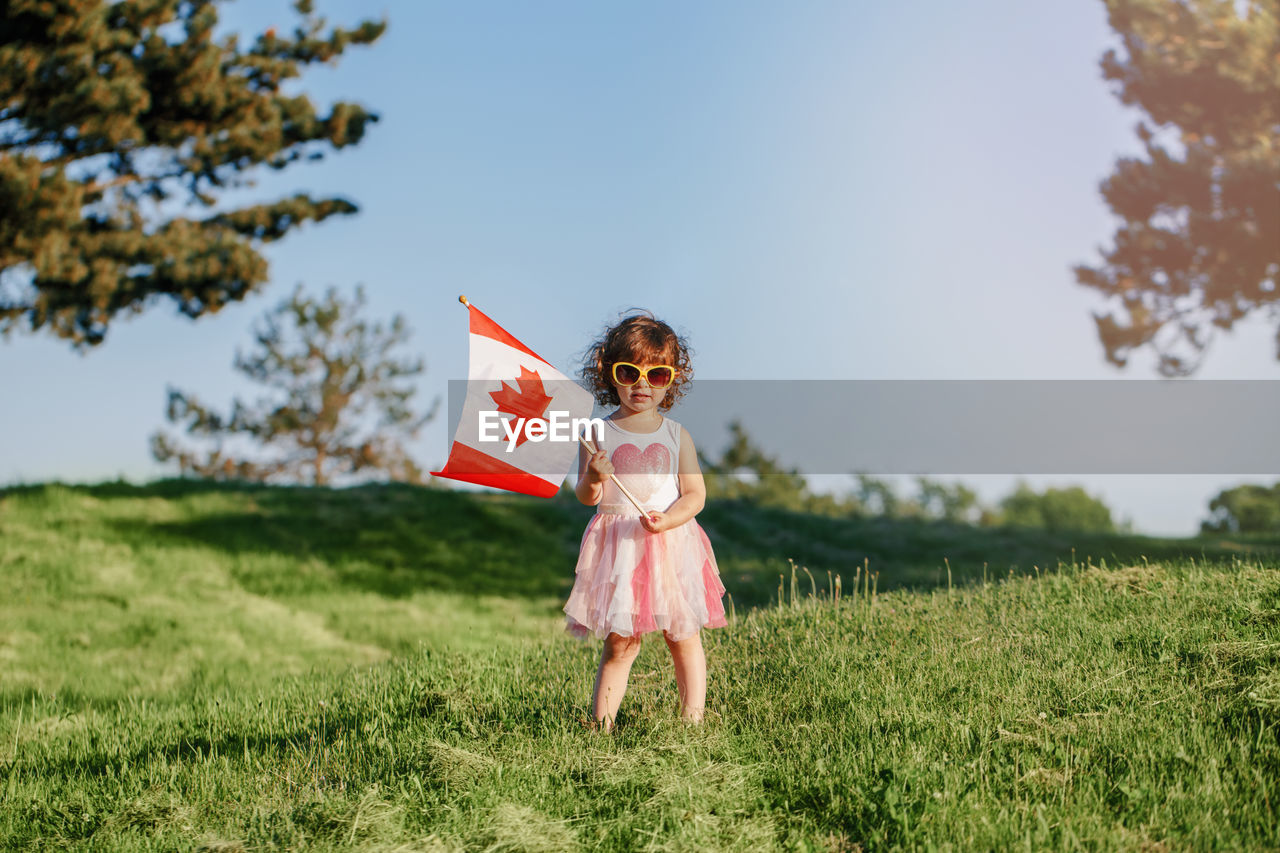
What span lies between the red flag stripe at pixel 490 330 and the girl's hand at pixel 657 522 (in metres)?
1.01

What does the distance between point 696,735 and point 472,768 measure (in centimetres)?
94

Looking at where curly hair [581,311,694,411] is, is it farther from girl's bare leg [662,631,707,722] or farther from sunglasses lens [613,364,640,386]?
girl's bare leg [662,631,707,722]

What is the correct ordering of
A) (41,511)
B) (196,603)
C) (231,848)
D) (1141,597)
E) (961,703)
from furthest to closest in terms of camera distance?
(41,511), (196,603), (1141,597), (961,703), (231,848)

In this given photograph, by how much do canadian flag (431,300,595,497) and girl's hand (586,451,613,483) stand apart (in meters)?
0.19

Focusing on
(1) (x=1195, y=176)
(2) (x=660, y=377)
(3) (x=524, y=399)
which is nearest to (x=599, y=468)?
(2) (x=660, y=377)

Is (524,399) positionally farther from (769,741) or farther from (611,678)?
(769,741)

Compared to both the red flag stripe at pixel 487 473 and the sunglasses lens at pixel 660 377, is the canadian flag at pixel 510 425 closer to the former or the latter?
the red flag stripe at pixel 487 473

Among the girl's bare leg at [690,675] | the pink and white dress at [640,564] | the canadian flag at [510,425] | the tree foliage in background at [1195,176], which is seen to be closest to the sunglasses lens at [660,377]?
the pink and white dress at [640,564]

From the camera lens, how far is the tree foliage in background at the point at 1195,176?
16109 mm

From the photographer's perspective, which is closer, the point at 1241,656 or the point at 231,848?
the point at 231,848

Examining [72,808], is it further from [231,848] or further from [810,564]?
[810,564]

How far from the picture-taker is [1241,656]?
4297 mm

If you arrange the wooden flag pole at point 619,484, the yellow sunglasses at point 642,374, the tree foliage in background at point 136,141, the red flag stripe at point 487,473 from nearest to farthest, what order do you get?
the wooden flag pole at point 619,484 < the yellow sunglasses at point 642,374 < the red flag stripe at point 487,473 < the tree foliage in background at point 136,141

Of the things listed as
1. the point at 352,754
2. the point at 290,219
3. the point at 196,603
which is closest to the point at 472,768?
the point at 352,754
